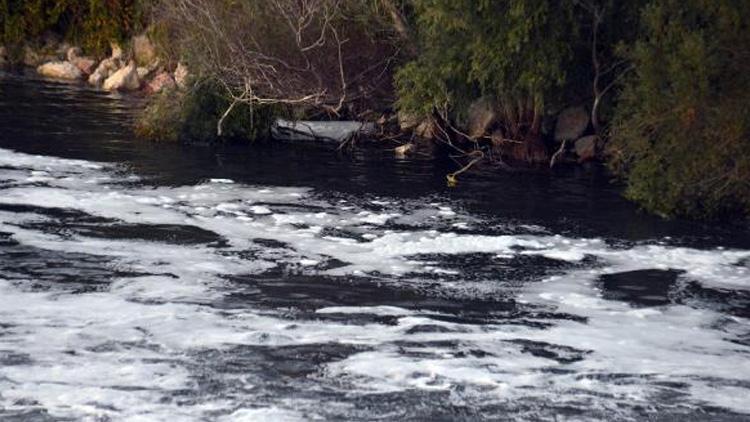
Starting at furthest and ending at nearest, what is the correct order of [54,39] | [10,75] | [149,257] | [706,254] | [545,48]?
[54,39]
[10,75]
[545,48]
[706,254]
[149,257]

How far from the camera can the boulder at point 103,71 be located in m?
31.7

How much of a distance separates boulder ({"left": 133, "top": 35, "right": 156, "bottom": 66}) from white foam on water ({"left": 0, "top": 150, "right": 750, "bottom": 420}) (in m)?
15.4

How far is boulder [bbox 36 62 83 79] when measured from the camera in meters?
32.7

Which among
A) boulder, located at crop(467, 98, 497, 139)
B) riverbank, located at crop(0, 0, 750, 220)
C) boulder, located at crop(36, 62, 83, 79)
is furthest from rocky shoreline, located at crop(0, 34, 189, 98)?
boulder, located at crop(467, 98, 497, 139)

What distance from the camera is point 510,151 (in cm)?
2123

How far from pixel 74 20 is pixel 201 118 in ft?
43.0

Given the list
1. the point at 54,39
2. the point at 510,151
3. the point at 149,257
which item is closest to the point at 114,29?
the point at 54,39

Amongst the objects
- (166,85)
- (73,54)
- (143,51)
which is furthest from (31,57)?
(166,85)

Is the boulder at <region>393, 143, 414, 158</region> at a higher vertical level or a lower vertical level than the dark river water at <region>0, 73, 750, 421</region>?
higher

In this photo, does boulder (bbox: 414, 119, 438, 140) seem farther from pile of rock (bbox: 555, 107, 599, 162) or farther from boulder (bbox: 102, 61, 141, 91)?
boulder (bbox: 102, 61, 141, 91)

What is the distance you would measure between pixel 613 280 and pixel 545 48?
237 inches

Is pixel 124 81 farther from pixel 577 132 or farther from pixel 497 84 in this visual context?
pixel 497 84

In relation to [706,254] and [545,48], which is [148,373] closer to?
[706,254]

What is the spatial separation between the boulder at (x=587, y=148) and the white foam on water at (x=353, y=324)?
5.04m
